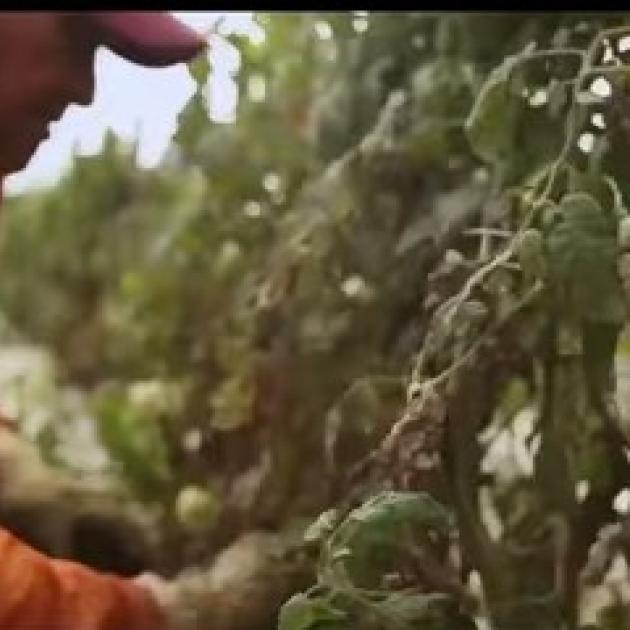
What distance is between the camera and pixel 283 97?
3.36 ft

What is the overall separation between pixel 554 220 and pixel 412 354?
126 mm

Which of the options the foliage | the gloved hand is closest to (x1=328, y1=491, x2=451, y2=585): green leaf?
the foliage

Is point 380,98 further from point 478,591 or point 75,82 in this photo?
point 478,591

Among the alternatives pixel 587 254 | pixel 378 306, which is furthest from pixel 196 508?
pixel 587 254

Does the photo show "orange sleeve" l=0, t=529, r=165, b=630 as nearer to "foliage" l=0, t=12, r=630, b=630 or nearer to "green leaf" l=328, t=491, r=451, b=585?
"foliage" l=0, t=12, r=630, b=630

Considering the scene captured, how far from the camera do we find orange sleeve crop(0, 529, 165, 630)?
92 cm

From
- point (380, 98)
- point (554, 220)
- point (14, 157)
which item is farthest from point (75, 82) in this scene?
point (554, 220)

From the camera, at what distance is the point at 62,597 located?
928 mm

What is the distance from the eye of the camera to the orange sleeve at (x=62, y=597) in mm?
920

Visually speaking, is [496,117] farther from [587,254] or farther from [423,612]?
[423,612]

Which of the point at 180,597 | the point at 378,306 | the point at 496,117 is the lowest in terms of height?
the point at 180,597

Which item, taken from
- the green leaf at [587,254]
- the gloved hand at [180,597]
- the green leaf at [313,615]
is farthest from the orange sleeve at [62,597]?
the green leaf at [587,254]

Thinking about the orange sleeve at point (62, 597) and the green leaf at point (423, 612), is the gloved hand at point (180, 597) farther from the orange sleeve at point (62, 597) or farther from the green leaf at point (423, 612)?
the green leaf at point (423, 612)

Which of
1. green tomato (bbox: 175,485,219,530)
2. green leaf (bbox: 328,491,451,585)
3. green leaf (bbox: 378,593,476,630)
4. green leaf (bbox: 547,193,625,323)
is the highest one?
green leaf (bbox: 547,193,625,323)
